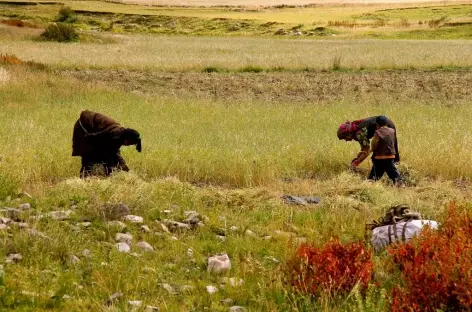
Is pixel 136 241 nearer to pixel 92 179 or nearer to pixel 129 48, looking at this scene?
pixel 92 179

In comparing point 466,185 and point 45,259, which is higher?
point 45,259

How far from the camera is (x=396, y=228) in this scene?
22.5 ft

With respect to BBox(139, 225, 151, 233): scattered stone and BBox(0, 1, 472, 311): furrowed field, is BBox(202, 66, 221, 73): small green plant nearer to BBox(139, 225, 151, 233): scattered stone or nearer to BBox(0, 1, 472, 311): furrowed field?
BBox(0, 1, 472, 311): furrowed field

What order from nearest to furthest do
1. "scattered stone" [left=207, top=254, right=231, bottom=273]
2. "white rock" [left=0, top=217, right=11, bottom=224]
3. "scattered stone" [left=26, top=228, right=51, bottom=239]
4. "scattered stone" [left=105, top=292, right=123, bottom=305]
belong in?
"scattered stone" [left=105, top=292, right=123, bottom=305], "scattered stone" [left=207, top=254, right=231, bottom=273], "scattered stone" [left=26, top=228, right=51, bottom=239], "white rock" [left=0, top=217, right=11, bottom=224]

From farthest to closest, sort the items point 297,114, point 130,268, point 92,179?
1. point 297,114
2. point 92,179
3. point 130,268

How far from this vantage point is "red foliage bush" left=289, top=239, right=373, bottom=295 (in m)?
5.43

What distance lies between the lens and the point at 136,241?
6.99 metres

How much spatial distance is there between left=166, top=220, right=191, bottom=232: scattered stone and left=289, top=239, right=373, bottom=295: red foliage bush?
1848 mm

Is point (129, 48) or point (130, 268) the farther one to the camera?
point (129, 48)

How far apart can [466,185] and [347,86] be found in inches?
566

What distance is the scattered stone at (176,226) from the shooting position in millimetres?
7364

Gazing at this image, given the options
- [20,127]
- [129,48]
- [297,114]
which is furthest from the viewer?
[129,48]

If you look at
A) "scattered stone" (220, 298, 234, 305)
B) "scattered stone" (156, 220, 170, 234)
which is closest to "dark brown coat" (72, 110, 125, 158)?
"scattered stone" (156, 220, 170, 234)

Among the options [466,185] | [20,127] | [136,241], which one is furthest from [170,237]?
[20,127]
